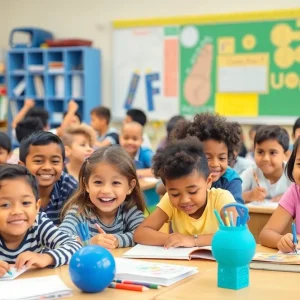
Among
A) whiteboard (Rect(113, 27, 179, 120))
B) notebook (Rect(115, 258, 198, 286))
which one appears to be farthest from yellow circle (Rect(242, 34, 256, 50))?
notebook (Rect(115, 258, 198, 286))

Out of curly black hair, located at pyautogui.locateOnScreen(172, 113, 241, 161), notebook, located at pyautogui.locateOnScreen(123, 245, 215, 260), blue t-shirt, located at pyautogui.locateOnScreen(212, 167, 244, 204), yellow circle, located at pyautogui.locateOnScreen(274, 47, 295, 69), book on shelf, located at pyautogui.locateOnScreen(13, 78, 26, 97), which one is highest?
yellow circle, located at pyautogui.locateOnScreen(274, 47, 295, 69)

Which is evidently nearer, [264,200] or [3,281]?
[3,281]

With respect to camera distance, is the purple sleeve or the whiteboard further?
the whiteboard

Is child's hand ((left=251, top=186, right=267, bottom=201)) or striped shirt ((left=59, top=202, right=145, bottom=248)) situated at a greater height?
striped shirt ((left=59, top=202, right=145, bottom=248))

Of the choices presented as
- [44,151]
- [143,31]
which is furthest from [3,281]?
[143,31]

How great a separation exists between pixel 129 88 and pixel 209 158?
17.1 ft

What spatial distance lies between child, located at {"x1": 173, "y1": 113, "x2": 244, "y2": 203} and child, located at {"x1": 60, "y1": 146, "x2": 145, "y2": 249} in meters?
0.41

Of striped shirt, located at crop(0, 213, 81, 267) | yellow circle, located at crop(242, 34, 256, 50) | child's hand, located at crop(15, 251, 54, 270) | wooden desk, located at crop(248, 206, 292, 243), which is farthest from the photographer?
yellow circle, located at crop(242, 34, 256, 50)

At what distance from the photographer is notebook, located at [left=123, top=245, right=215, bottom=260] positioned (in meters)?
2.18

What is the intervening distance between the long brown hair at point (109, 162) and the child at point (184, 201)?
141 mm

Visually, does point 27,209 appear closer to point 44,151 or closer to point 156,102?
point 44,151

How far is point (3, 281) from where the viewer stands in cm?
190

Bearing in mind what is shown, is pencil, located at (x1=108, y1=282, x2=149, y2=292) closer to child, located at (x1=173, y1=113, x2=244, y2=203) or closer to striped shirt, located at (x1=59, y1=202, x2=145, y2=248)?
striped shirt, located at (x1=59, y1=202, x2=145, y2=248)

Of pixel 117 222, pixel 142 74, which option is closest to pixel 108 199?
pixel 117 222
